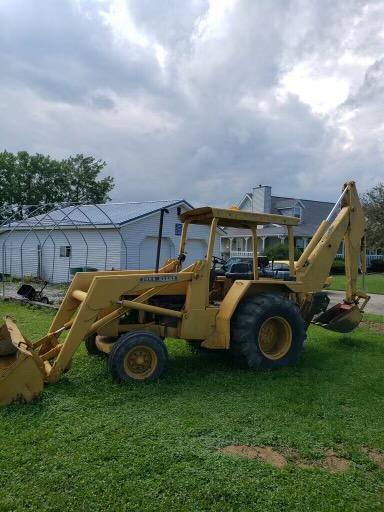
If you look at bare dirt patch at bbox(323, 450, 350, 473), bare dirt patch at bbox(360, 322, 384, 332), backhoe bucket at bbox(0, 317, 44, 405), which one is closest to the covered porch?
bare dirt patch at bbox(360, 322, 384, 332)

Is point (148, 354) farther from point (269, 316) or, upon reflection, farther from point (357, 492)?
point (357, 492)

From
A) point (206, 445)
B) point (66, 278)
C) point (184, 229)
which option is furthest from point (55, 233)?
point (206, 445)

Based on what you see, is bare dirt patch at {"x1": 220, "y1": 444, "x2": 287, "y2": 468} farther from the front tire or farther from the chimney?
the chimney

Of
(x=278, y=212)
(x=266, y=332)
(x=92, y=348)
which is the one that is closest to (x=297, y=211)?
(x=278, y=212)

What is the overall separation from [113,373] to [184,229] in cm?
273

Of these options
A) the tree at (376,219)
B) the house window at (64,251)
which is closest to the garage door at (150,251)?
the house window at (64,251)

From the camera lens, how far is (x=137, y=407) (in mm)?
5148

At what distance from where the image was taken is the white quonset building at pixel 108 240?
2130cm

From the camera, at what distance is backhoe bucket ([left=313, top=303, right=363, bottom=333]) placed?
835cm

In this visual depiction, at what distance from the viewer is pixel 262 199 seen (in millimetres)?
38875

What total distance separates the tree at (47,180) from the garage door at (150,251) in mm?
20600

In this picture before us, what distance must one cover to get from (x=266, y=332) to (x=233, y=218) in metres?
1.74

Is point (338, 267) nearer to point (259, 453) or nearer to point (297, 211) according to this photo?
point (297, 211)

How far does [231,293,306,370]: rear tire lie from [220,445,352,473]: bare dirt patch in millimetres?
2250
